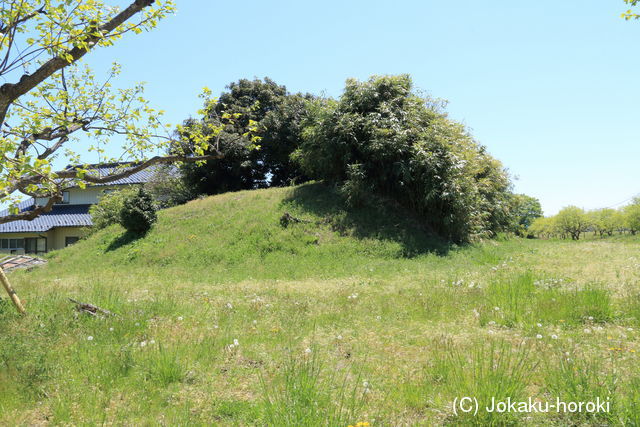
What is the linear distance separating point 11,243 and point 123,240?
75.9ft

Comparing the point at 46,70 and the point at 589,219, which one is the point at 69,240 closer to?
the point at 46,70

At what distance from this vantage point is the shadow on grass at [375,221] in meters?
17.2

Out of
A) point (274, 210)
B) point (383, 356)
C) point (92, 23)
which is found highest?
point (92, 23)

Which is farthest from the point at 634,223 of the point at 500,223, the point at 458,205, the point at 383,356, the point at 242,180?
the point at 383,356

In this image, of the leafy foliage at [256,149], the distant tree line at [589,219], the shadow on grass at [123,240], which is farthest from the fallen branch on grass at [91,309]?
the distant tree line at [589,219]

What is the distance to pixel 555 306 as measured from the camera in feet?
20.3

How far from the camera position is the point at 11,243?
35375 mm

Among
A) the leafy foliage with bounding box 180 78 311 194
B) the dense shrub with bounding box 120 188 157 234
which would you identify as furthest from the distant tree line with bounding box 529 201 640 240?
the dense shrub with bounding box 120 188 157 234

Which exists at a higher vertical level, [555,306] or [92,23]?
[92,23]

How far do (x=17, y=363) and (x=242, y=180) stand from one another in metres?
28.3

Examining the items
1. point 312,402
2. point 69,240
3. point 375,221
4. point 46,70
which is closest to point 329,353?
point 312,402

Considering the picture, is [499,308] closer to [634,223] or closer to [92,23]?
[92,23]

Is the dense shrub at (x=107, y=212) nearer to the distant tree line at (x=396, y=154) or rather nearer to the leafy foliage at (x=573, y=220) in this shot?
the distant tree line at (x=396, y=154)

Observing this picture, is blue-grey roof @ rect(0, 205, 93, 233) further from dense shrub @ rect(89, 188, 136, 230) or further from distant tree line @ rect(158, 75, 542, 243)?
distant tree line @ rect(158, 75, 542, 243)
